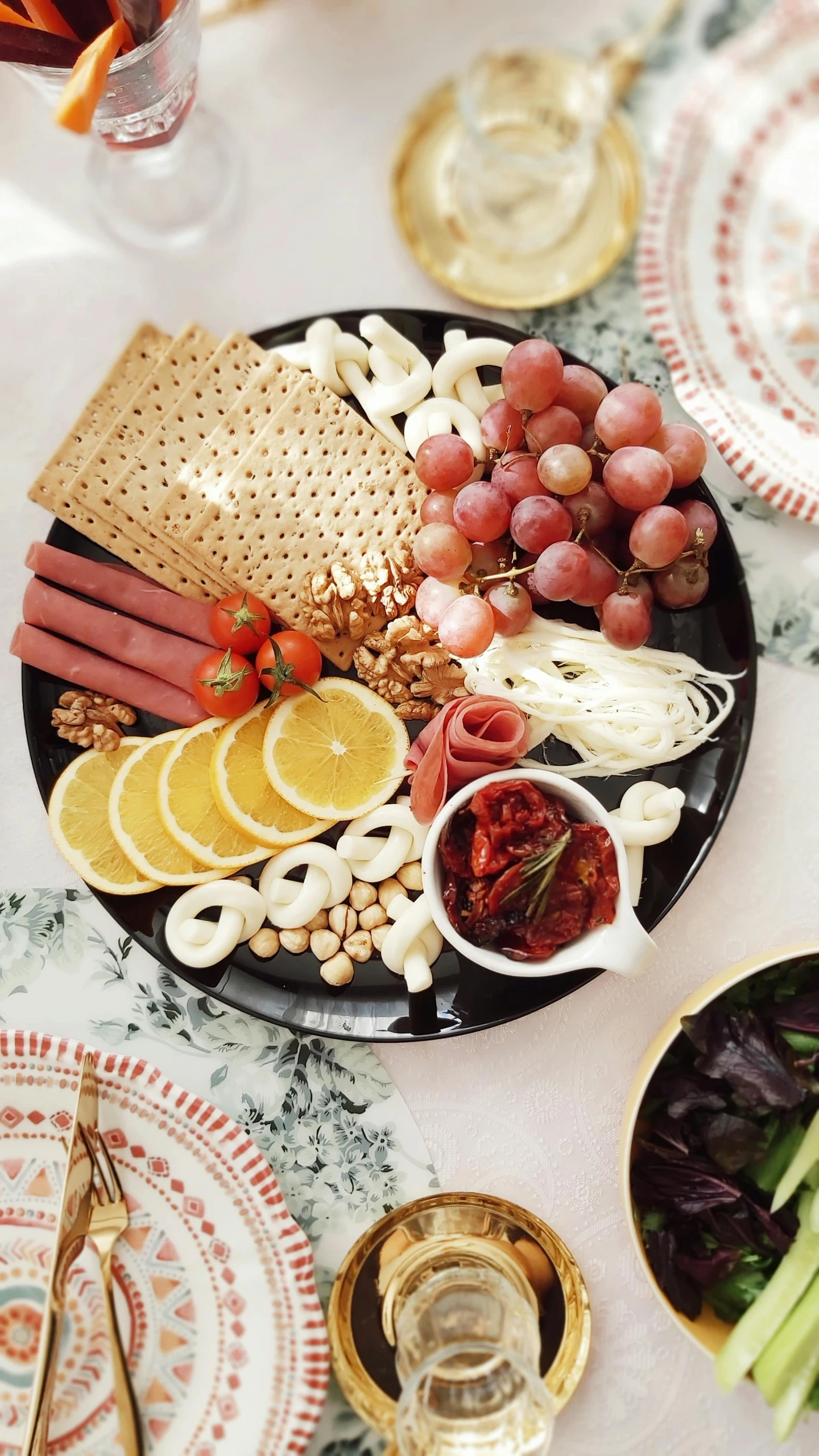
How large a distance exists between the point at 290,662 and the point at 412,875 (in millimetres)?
303

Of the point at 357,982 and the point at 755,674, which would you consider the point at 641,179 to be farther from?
the point at 357,982

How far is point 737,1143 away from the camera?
1146 mm

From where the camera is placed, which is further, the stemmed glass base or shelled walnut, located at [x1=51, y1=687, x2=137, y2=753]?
the stemmed glass base

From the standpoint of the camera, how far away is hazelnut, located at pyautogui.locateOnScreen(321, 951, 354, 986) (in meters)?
1.20

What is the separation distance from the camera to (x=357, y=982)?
1209mm

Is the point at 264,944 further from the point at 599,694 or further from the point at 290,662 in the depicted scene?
the point at 599,694

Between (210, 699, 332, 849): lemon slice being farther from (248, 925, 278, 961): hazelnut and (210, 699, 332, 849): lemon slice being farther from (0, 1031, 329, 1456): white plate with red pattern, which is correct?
(0, 1031, 329, 1456): white plate with red pattern

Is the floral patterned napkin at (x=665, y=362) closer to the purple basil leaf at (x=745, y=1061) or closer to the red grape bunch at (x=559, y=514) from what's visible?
the red grape bunch at (x=559, y=514)

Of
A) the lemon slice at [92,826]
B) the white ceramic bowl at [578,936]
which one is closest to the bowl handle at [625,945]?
the white ceramic bowl at [578,936]

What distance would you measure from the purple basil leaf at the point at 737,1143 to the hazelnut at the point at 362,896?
1.59 ft

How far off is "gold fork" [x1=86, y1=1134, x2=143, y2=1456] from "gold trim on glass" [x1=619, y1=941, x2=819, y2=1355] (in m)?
0.60

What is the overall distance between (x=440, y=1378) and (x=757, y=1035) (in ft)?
1.76

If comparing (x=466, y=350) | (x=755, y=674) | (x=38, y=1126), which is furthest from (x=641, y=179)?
(x=38, y=1126)

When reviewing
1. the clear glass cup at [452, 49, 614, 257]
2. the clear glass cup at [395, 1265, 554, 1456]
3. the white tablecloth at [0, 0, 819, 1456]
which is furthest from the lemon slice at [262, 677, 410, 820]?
the clear glass cup at [452, 49, 614, 257]
